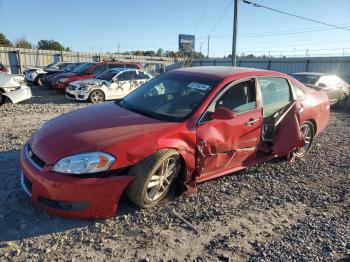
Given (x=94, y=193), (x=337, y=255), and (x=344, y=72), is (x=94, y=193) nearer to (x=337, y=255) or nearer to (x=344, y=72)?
(x=337, y=255)

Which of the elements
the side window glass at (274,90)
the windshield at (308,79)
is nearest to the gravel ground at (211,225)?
the side window glass at (274,90)

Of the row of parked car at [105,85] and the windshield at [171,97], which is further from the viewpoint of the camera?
the row of parked car at [105,85]

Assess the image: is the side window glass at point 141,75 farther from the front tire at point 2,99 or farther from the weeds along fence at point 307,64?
the weeds along fence at point 307,64

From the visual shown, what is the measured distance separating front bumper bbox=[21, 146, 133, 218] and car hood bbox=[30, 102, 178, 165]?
0.20 meters

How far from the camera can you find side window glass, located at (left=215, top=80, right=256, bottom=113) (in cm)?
427

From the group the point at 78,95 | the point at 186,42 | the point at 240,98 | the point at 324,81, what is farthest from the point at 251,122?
the point at 186,42

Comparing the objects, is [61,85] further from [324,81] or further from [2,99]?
[324,81]

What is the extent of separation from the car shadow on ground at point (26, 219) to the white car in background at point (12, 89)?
7060mm

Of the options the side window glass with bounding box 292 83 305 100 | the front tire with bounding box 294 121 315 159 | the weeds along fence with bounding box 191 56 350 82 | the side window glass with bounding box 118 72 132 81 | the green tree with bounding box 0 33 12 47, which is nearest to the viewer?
the side window glass with bounding box 292 83 305 100

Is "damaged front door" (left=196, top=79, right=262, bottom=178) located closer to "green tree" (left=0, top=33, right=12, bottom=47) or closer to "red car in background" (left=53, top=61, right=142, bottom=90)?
"red car in background" (left=53, top=61, right=142, bottom=90)

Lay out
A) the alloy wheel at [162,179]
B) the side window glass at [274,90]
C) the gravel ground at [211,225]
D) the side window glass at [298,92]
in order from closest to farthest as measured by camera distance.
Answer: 1. the gravel ground at [211,225]
2. the alloy wheel at [162,179]
3. the side window glass at [274,90]
4. the side window glass at [298,92]

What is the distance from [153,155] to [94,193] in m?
0.74

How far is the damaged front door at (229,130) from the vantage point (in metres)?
3.92

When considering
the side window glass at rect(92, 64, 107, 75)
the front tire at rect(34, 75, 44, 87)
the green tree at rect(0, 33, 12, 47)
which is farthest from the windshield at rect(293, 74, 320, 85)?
the green tree at rect(0, 33, 12, 47)
